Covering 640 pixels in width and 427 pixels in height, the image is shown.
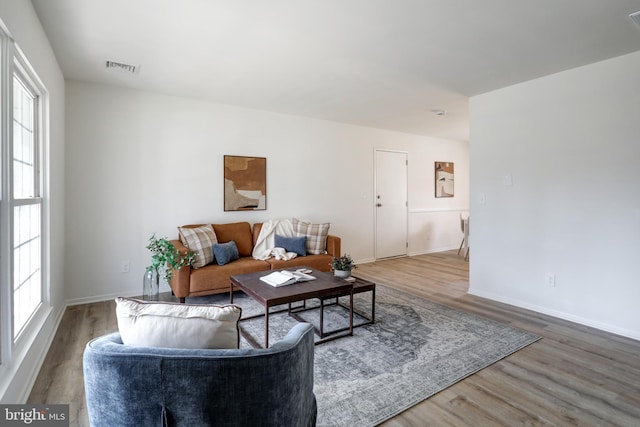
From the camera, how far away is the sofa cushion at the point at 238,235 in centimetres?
398

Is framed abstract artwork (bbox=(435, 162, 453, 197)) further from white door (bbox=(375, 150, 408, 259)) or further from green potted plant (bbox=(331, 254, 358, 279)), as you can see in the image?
green potted plant (bbox=(331, 254, 358, 279))

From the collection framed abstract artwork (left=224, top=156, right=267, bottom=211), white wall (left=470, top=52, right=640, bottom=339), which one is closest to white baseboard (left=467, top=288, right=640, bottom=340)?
white wall (left=470, top=52, right=640, bottom=339)

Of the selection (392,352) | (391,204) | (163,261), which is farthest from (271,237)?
(391,204)

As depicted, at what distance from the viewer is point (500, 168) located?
3621 millimetres

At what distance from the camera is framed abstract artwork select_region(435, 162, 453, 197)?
6590 millimetres

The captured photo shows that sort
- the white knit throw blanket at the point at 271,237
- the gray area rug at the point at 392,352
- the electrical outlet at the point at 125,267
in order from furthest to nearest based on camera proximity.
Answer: the white knit throw blanket at the point at 271,237
the electrical outlet at the point at 125,267
the gray area rug at the point at 392,352

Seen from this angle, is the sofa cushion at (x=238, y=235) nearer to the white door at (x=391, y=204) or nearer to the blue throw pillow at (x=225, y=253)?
the blue throw pillow at (x=225, y=253)

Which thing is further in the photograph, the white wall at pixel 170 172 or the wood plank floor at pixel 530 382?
the white wall at pixel 170 172

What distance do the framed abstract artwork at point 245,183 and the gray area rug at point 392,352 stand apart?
1.37 meters

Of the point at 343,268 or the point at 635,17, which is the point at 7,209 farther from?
the point at 635,17

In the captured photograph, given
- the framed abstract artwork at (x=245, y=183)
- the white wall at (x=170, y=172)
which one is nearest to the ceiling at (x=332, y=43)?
the white wall at (x=170, y=172)

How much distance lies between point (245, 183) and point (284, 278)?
78.7 inches

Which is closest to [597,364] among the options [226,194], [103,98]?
[226,194]

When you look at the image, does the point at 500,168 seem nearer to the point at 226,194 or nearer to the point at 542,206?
the point at 542,206
